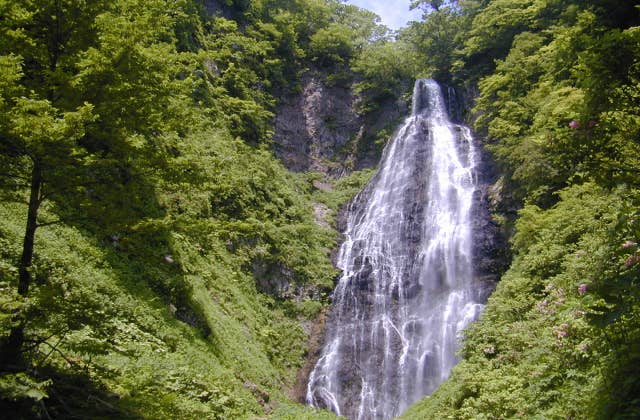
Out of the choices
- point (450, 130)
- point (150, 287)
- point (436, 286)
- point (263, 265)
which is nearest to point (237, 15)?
point (450, 130)

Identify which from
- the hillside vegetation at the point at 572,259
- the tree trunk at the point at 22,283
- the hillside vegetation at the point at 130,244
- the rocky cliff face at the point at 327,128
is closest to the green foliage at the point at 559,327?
the hillside vegetation at the point at 572,259

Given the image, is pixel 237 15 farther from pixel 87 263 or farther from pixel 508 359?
pixel 508 359

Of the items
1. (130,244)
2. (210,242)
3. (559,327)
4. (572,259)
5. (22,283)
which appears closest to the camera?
(22,283)

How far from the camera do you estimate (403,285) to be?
64.8ft

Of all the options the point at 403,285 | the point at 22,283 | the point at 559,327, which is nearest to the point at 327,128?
the point at 403,285

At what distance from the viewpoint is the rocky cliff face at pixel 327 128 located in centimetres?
3116

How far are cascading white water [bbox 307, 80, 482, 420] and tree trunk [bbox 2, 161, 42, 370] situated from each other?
1240 centimetres

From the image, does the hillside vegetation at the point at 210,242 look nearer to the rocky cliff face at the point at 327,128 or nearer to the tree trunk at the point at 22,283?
the tree trunk at the point at 22,283

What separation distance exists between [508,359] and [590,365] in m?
2.94

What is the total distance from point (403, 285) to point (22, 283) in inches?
643

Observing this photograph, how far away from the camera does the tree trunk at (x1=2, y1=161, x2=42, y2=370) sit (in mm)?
4938

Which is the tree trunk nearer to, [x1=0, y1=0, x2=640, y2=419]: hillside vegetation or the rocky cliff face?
[x1=0, y1=0, x2=640, y2=419]: hillside vegetation

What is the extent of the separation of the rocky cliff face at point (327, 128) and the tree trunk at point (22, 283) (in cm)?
2416

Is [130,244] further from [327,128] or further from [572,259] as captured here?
[327,128]
